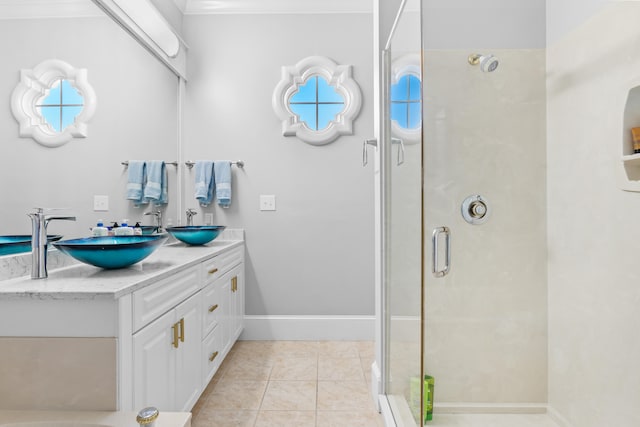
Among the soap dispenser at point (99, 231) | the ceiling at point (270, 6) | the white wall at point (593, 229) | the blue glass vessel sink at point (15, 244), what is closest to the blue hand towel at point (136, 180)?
the soap dispenser at point (99, 231)

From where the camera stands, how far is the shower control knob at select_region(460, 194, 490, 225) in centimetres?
175

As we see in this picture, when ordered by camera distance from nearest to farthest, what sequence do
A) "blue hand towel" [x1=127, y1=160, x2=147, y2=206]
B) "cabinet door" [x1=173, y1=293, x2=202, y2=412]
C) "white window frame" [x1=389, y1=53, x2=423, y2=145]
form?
"white window frame" [x1=389, y1=53, x2=423, y2=145] < "cabinet door" [x1=173, y1=293, x2=202, y2=412] < "blue hand towel" [x1=127, y1=160, x2=147, y2=206]

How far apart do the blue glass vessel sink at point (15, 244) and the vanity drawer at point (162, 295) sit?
556 millimetres

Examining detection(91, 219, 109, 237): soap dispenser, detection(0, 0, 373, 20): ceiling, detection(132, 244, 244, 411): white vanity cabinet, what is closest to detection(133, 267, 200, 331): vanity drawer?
detection(132, 244, 244, 411): white vanity cabinet

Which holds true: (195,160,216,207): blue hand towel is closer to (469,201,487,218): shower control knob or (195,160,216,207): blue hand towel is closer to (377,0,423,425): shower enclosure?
(377,0,423,425): shower enclosure

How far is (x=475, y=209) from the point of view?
5.75 feet

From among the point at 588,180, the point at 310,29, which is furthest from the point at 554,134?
the point at 310,29

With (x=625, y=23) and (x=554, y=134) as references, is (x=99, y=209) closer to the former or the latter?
(x=554, y=134)

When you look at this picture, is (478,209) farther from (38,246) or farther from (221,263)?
(38,246)

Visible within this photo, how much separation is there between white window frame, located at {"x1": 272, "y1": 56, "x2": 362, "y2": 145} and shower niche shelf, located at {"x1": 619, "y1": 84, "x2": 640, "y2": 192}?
1788mm

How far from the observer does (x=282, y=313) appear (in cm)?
289

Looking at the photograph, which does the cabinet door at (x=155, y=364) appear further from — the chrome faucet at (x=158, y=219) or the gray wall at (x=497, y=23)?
the gray wall at (x=497, y=23)

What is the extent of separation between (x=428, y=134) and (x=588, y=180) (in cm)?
78

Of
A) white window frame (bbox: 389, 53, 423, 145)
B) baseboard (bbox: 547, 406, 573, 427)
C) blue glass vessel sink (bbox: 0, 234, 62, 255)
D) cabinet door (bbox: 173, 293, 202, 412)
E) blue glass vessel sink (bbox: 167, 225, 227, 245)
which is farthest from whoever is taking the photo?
blue glass vessel sink (bbox: 167, 225, 227, 245)
